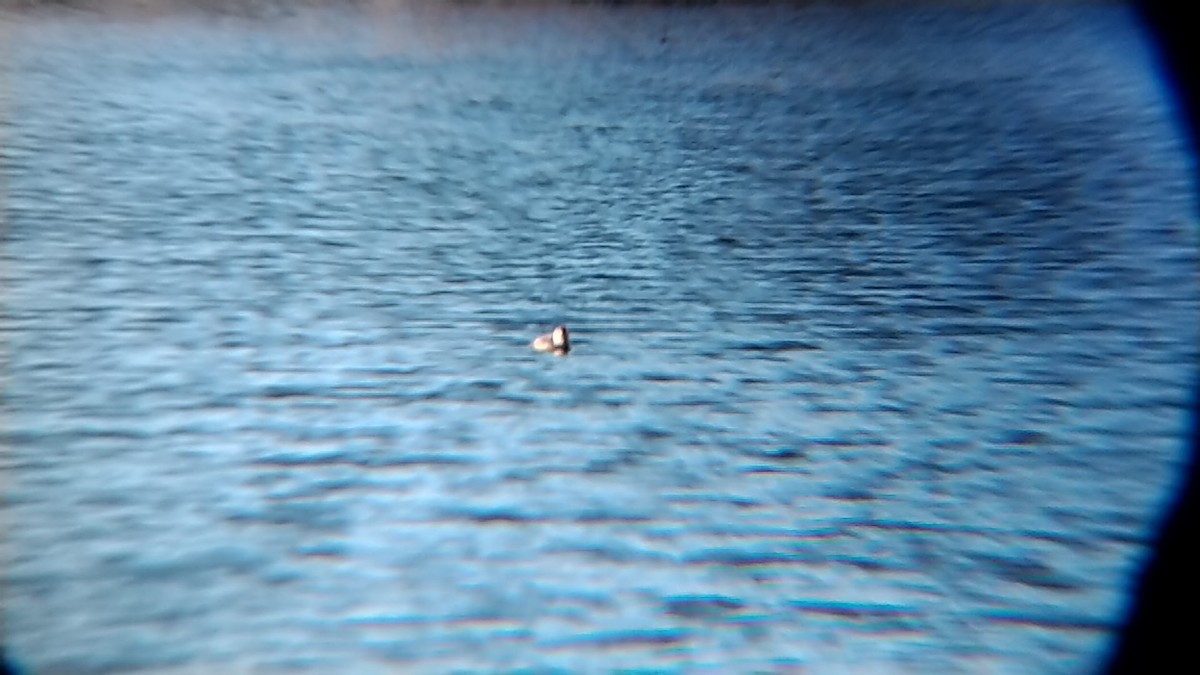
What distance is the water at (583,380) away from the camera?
0.47 metres

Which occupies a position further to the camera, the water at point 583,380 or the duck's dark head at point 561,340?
the duck's dark head at point 561,340

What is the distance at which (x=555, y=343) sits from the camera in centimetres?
75

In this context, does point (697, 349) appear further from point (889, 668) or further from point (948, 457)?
point (889, 668)

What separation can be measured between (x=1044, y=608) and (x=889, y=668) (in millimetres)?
87

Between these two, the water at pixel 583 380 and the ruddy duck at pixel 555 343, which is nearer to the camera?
the water at pixel 583 380

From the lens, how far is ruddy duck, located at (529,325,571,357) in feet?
2.45

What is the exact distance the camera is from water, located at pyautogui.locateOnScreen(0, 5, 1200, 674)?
466mm

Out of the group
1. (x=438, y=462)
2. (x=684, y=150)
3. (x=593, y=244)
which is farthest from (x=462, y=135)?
(x=438, y=462)

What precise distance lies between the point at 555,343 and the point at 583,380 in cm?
5

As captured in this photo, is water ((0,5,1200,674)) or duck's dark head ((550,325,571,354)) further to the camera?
duck's dark head ((550,325,571,354))

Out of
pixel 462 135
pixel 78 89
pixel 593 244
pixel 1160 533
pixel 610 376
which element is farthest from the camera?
pixel 78 89

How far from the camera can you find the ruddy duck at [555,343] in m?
0.75

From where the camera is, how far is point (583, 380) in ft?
2.32

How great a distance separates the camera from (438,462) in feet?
1.94
